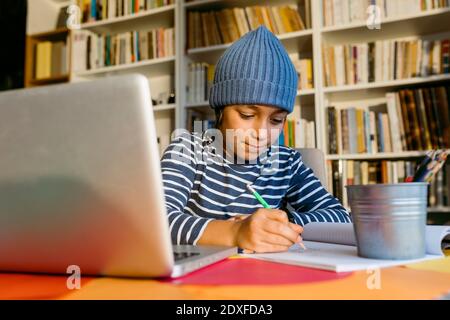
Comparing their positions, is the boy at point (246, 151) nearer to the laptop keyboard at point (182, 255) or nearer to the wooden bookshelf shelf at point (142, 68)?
the laptop keyboard at point (182, 255)

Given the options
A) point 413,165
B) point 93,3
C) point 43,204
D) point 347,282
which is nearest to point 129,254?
point 43,204

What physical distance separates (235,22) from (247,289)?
6.88 feet

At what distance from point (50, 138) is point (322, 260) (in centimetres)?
34

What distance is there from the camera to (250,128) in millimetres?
1079

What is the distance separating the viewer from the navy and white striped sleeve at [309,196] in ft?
3.34

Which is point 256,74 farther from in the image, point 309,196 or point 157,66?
point 157,66

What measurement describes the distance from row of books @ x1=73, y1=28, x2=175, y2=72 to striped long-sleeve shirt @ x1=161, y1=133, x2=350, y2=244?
1.45m

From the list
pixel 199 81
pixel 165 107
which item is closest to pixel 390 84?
pixel 199 81

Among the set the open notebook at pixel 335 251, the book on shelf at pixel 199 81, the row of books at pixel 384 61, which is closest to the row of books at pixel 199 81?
the book on shelf at pixel 199 81

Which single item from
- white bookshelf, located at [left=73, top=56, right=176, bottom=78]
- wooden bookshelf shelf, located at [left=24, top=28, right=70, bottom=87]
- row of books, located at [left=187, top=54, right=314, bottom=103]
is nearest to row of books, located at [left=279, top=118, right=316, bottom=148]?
row of books, located at [left=187, top=54, right=314, bottom=103]

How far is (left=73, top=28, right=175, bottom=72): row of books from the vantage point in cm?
245

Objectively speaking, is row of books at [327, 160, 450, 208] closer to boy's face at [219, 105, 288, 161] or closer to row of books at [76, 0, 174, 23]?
boy's face at [219, 105, 288, 161]

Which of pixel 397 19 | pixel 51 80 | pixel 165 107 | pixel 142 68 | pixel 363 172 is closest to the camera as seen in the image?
pixel 397 19

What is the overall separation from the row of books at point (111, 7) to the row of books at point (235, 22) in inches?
10.1
